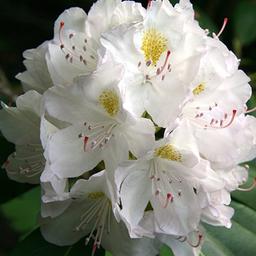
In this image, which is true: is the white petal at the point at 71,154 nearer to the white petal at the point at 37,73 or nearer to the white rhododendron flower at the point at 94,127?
the white rhododendron flower at the point at 94,127

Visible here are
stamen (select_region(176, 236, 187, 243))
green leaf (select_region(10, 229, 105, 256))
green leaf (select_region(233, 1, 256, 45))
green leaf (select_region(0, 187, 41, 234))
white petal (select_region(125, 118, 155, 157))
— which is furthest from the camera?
green leaf (select_region(233, 1, 256, 45))

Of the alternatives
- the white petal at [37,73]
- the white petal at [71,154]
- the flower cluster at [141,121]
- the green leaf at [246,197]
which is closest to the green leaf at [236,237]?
the green leaf at [246,197]

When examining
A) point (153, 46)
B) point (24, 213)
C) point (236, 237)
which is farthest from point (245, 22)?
point (153, 46)

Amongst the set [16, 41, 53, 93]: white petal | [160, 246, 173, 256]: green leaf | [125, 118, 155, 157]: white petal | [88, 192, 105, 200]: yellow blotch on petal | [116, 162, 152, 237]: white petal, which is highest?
[125, 118, 155, 157]: white petal

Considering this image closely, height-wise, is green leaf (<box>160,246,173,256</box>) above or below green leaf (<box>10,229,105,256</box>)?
above

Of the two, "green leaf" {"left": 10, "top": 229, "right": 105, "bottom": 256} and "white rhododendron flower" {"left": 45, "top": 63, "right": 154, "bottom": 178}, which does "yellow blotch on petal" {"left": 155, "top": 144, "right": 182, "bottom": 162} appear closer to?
"white rhododendron flower" {"left": 45, "top": 63, "right": 154, "bottom": 178}

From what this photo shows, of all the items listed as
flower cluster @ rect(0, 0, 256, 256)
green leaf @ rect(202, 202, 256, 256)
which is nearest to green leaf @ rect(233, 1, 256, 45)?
green leaf @ rect(202, 202, 256, 256)
